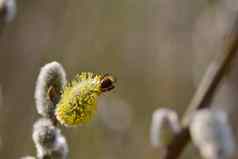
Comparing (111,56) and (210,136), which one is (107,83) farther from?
(111,56)

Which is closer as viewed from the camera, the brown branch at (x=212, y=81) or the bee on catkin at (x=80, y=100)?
the bee on catkin at (x=80, y=100)

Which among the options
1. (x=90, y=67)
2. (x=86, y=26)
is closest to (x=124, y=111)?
(x=90, y=67)

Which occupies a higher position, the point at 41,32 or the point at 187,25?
the point at 41,32

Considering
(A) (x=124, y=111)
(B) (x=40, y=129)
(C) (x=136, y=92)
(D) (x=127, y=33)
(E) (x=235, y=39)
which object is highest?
(D) (x=127, y=33)

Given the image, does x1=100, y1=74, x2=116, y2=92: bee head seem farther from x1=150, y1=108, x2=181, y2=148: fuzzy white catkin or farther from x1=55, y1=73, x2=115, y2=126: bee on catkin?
x1=150, y1=108, x2=181, y2=148: fuzzy white catkin

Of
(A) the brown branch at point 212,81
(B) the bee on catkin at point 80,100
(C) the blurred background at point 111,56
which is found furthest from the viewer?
(C) the blurred background at point 111,56

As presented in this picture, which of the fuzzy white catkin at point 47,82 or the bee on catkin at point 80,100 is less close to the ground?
the fuzzy white catkin at point 47,82

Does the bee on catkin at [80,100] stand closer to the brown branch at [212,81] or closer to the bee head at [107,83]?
the bee head at [107,83]

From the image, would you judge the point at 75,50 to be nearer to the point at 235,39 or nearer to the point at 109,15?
the point at 109,15

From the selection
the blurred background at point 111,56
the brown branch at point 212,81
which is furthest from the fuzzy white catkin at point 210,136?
the blurred background at point 111,56
